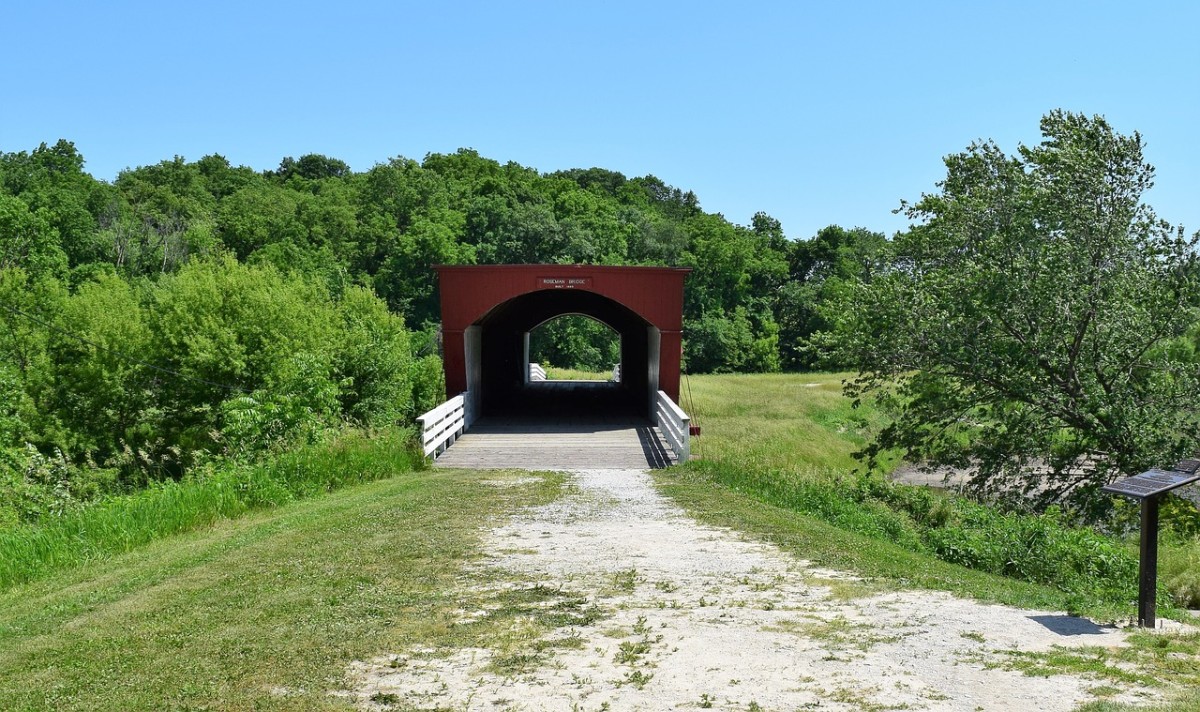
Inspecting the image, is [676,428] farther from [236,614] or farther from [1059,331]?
[236,614]

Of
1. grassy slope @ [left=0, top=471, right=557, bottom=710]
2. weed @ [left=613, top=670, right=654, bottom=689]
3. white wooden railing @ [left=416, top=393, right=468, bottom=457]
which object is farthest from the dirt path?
white wooden railing @ [left=416, top=393, right=468, bottom=457]

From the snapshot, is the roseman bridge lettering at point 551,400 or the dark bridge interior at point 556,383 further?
the dark bridge interior at point 556,383

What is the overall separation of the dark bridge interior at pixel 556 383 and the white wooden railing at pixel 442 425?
118 inches

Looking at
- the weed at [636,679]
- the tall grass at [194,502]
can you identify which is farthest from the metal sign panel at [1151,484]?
the tall grass at [194,502]

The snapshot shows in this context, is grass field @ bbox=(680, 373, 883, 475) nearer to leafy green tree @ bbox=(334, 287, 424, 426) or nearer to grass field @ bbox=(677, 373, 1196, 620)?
grass field @ bbox=(677, 373, 1196, 620)

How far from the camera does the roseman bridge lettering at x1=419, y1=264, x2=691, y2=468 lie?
1653 centimetres

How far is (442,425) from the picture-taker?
1706 centimetres

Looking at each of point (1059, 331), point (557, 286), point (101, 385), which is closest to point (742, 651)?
A: point (1059, 331)

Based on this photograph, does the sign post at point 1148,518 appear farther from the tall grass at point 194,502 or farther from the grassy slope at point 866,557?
the tall grass at point 194,502

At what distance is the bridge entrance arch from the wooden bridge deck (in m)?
1.11

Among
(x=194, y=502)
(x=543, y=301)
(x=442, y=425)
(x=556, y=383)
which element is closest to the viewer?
(x=194, y=502)

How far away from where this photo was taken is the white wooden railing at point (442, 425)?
1572 centimetres

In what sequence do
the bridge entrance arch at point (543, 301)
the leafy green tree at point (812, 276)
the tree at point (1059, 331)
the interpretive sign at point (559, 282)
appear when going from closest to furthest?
the tree at point (1059, 331)
the interpretive sign at point (559, 282)
the bridge entrance arch at point (543, 301)
the leafy green tree at point (812, 276)

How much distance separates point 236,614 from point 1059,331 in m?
11.7
